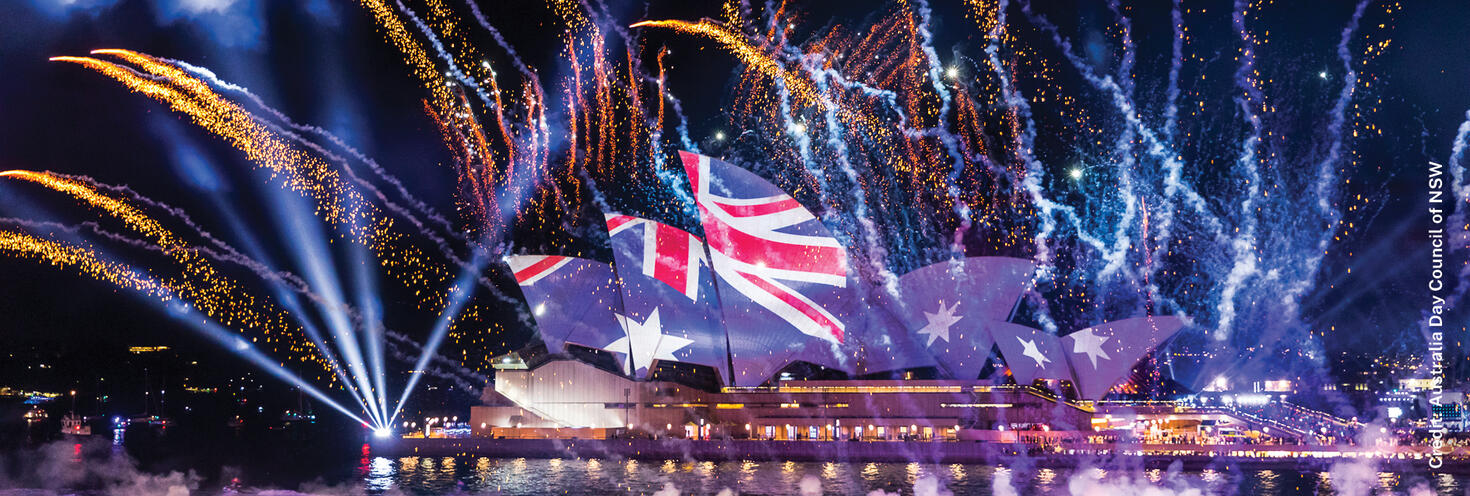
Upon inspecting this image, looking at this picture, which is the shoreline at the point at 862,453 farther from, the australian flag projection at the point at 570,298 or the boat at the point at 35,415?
the boat at the point at 35,415

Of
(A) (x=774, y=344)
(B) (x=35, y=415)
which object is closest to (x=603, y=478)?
(A) (x=774, y=344)

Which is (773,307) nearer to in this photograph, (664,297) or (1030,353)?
(664,297)

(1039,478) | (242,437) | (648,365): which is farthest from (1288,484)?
(242,437)

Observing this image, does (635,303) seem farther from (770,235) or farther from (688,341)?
(770,235)

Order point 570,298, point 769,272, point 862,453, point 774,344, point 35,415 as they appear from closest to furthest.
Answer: point 862,453 → point 769,272 → point 774,344 → point 570,298 → point 35,415

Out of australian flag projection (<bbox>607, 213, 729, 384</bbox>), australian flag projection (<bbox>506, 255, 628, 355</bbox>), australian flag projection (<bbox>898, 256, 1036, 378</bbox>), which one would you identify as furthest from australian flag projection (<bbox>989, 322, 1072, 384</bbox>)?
australian flag projection (<bbox>506, 255, 628, 355</bbox>)

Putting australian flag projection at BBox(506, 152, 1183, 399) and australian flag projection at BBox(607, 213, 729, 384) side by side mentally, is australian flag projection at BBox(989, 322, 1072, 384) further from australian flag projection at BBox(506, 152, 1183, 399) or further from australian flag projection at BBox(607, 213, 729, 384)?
australian flag projection at BBox(607, 213, 729, 384)

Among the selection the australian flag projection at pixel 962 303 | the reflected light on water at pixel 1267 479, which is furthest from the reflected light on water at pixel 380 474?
the reflected light on water at pixel 1267 479
